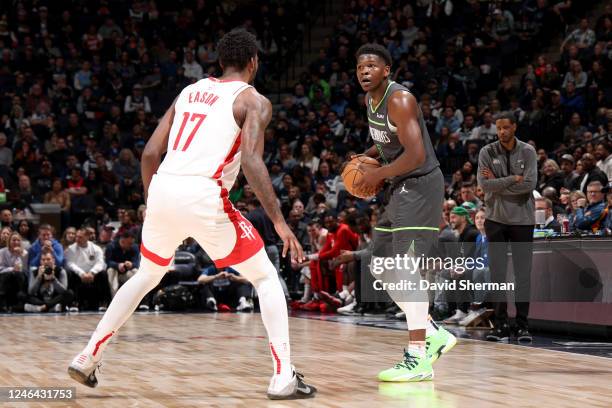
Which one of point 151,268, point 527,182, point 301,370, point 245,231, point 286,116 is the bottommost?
point 301,370

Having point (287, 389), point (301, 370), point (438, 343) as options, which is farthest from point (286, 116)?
point (287, 389)

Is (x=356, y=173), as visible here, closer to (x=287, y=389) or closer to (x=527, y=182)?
(x=287, y=389)

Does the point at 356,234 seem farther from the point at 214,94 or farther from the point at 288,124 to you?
the point at 214,94

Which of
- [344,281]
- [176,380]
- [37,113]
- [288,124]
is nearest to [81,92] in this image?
[37,113]

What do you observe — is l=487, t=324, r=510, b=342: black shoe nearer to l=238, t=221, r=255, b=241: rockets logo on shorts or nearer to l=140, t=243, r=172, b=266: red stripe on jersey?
l=238, t=221, r=255, b=241: rockets logo on shorts

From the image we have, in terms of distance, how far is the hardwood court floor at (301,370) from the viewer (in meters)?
4.96

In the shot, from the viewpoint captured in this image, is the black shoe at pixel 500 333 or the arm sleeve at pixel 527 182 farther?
the black shoe at pixel 500 333

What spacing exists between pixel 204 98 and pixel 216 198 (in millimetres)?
526

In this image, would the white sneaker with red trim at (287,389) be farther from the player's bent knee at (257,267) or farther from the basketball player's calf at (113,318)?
the basketball player's calf at (113,318)

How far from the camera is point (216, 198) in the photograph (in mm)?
4891

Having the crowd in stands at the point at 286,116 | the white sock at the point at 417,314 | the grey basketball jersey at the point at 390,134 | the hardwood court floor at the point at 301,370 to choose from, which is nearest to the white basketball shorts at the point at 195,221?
the hardwood court floor at the point at 301,370

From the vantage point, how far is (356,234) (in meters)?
12.9

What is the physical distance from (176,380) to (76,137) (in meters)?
13.2

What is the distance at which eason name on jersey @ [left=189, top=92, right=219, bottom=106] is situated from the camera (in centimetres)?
501
